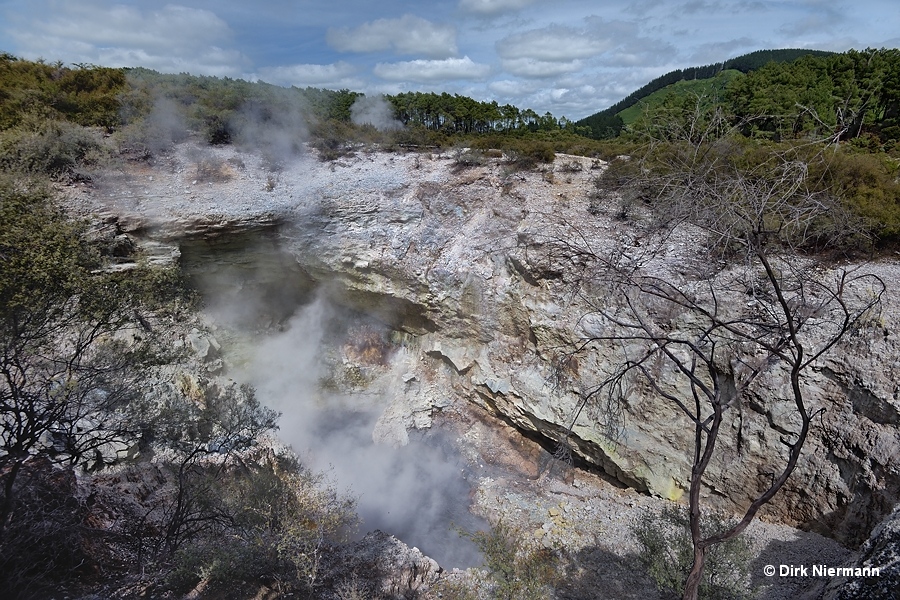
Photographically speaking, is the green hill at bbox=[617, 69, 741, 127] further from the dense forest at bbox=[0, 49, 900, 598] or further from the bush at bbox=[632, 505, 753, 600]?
the bush at bbox=[632, 505, 753, 600]

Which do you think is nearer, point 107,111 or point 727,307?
point 727,307

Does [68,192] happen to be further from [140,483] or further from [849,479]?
[849,479]

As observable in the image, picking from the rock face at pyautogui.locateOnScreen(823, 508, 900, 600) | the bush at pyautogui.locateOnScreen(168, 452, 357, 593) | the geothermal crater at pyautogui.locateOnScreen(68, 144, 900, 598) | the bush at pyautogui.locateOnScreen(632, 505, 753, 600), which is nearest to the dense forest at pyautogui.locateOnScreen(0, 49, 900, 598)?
the bush at pyautogui.locateOnScreen(168, 452, 357, 593)

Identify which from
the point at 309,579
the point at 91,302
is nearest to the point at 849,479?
the point at 309,579

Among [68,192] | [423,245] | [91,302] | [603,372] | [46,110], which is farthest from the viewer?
[46,110]

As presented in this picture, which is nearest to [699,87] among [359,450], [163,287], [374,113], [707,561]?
[707,561]

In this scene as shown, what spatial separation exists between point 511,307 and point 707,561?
4.97 metres

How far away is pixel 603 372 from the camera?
7.58m

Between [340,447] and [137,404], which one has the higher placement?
[137,404]

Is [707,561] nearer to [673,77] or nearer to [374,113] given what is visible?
[374,113]

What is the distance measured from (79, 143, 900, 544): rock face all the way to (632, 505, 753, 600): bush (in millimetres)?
1347

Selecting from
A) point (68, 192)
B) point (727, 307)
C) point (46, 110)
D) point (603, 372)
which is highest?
point (46, 110)

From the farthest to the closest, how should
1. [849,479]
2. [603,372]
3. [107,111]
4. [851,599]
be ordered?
[107,111], [603,372], [849,479], [851,599]

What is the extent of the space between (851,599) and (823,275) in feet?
17.9
